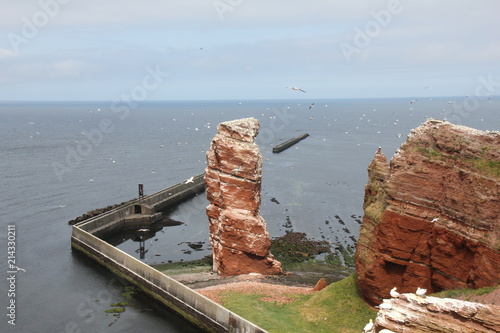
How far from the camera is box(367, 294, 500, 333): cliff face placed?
15073 mm

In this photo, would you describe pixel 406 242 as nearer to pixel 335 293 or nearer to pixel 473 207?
pixel 473 207

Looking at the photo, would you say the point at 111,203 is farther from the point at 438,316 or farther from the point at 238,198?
the point at 438,316

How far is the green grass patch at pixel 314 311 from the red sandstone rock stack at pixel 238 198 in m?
6.79

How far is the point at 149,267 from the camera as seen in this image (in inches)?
1462

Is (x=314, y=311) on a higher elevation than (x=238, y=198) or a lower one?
Answer: lower

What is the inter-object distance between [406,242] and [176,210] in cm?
4656

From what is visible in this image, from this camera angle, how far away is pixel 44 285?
1572 inches

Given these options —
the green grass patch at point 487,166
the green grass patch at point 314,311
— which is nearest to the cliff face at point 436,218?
the green grass patch at point 487,166

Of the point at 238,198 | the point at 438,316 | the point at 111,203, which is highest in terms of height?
the point at 438,316

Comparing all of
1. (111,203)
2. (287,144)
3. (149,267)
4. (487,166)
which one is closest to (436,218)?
(487,166)

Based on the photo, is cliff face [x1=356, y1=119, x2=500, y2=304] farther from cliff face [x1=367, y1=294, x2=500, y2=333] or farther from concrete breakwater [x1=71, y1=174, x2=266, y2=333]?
concrete breakwater [x1=71, y1=174, x2=266, y2=333]

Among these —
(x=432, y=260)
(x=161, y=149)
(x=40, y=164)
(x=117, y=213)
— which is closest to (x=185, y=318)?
(x=432, y=260)

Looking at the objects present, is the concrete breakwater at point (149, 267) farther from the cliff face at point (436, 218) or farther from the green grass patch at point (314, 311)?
the cliff face at point (436, 218)

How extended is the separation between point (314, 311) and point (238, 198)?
1263 cm
